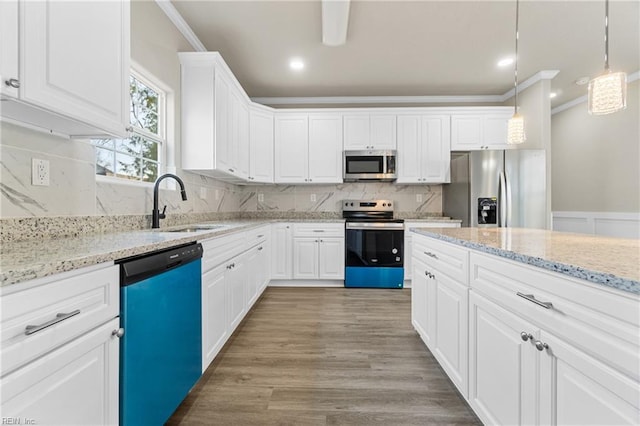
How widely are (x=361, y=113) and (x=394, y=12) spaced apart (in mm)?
1579

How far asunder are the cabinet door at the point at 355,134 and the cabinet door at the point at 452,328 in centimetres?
256

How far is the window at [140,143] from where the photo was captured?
71.6 inches

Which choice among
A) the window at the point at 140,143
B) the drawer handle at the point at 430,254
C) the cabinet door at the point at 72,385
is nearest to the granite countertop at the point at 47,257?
the cabinet door at the point at 72,385

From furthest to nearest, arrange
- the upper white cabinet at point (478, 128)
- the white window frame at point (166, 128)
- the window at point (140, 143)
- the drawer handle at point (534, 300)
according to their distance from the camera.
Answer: the upper white cabinet at point (478, 128) → the white window frame at point (166, 128) → the window at point (140, 143) → the drawer handle at point (534, 300)

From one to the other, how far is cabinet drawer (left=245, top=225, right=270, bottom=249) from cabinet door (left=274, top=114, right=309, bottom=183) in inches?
36.8

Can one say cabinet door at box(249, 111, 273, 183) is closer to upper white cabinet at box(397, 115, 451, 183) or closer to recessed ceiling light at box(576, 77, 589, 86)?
upper white cabinet at box(397, 115, 451, 183)

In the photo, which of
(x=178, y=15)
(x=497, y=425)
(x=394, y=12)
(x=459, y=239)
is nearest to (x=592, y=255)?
(x=459, y=239)

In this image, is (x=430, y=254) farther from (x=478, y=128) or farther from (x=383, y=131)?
(x=478, y=128)

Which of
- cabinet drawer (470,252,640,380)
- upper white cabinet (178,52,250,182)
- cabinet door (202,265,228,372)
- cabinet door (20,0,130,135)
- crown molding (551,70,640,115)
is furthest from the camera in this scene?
crown molding (551,70,640,115)

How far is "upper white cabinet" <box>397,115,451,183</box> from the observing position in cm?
395

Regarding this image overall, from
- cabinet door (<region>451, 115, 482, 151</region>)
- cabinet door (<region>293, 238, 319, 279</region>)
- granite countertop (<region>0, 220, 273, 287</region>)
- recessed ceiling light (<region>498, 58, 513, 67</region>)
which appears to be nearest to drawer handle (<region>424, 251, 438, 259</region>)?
granite countertop (<region>0, 220, 273, 287</region>)

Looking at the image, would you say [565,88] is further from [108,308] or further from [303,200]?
[108,308]

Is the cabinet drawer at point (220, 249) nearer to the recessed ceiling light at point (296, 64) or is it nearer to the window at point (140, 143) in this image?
the window at point (140, 143)

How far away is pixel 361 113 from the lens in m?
3.99
